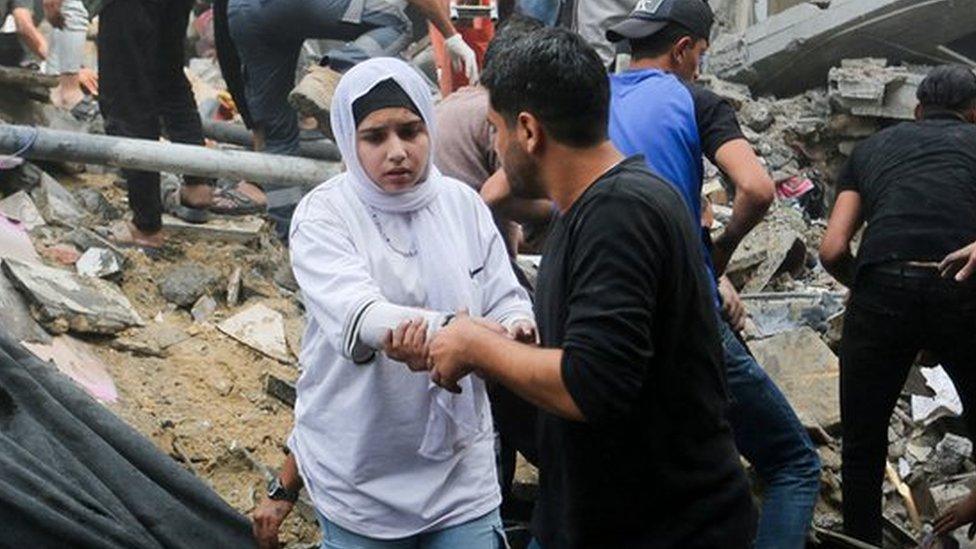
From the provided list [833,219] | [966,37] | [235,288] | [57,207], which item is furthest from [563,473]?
[966,37]

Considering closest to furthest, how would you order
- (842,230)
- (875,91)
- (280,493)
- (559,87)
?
1. (559,87)
2. (280,493)
3. (842,230)
4. (875,91)

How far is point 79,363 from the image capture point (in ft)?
16.0

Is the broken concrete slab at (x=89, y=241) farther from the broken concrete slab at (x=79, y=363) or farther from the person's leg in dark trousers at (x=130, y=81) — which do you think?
the broken concrete slab at (x=79, y=363)

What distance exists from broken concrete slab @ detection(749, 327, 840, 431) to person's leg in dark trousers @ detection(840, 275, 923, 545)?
716 millimetres

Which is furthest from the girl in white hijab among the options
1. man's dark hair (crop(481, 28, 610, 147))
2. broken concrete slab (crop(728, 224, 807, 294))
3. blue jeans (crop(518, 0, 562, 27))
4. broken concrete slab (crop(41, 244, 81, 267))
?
blue jeans (crop(518, 0, 562, 27))

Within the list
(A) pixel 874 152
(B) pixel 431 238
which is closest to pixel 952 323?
(A) pixel 874 152

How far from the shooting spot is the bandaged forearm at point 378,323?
2900 mm

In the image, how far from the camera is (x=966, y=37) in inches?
434

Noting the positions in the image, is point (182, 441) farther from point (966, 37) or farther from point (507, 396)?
point (966, 37)

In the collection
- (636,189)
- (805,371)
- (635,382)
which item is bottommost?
(805,371)

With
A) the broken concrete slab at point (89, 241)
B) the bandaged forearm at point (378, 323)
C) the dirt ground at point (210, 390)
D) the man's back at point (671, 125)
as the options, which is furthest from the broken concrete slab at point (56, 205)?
the bandaged forearm at point (378, 323)

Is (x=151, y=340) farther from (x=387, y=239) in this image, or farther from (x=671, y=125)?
(x=387, y=239)

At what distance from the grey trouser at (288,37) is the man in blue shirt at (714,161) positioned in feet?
6.35

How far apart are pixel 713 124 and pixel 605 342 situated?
75.9 inches
